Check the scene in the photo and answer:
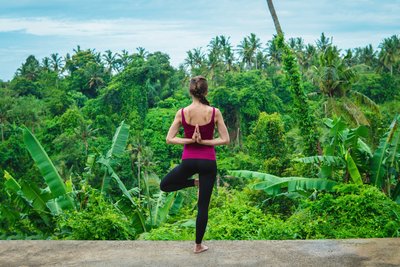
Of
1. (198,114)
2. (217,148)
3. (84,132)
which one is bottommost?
(217,148)

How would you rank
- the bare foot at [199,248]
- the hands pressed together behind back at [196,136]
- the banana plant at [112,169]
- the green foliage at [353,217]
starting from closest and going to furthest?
the hands pressed together behind back at [196,136] → the bare foot at [199,248] → the green foliage at [353,217] → the banana plant at [112,169]

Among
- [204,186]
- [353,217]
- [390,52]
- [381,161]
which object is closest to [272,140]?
[381,161]

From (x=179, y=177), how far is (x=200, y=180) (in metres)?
0.18

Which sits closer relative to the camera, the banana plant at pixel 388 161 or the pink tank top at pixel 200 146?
the pink tank top at pixel 200 146

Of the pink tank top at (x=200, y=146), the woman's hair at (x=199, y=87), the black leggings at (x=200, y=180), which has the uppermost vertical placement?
the woman's hair at (x=199, y=87)

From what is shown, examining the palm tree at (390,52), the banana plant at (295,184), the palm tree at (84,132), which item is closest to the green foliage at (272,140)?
the palm tree at (84,132)

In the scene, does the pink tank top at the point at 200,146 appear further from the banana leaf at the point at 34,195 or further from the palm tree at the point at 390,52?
the palm tree at the point at 390,52

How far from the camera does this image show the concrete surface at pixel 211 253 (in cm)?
359

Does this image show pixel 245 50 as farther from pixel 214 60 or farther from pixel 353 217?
pixel 353 217

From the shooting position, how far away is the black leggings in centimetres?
366

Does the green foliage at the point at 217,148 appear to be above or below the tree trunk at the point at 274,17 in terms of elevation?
below

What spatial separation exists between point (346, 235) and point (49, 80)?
159 ft

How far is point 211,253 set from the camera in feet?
12.6

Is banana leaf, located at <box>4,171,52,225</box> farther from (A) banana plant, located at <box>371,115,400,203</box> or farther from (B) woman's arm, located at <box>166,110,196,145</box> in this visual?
(A) banana plant, located at <box>371,115,400,203</box>
